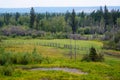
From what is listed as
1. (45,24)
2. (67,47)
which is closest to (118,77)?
(67,47)

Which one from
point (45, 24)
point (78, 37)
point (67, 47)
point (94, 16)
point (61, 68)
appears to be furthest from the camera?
point (94, 16)

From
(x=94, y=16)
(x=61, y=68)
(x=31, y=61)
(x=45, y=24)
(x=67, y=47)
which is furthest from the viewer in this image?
(x=94, y=16)

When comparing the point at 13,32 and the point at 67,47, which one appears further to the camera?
the point at 13,32

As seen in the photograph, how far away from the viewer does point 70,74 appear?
4409 cm

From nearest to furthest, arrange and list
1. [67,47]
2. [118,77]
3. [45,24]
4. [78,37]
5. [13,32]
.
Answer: [118,77], [67,47], [78,37], [13,32], [45,24]

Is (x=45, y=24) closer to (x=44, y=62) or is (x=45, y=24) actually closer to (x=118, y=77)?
(x=44, y=62)

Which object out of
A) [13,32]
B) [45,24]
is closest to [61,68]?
[13,32]

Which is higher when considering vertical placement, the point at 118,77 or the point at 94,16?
the point at 94,16

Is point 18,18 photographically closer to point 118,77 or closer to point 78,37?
point 78,37

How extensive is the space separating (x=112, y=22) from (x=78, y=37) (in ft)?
121

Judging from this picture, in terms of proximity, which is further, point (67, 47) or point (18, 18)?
point (18, 18)

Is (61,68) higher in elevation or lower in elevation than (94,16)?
lower

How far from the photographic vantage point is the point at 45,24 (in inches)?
5645

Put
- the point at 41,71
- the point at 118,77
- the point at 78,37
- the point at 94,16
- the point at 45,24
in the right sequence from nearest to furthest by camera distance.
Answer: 1. the point at 118,77
2. the point at 41,71
3. the point at 78,37
4. the point at 45,24
5. the point at 94,16
